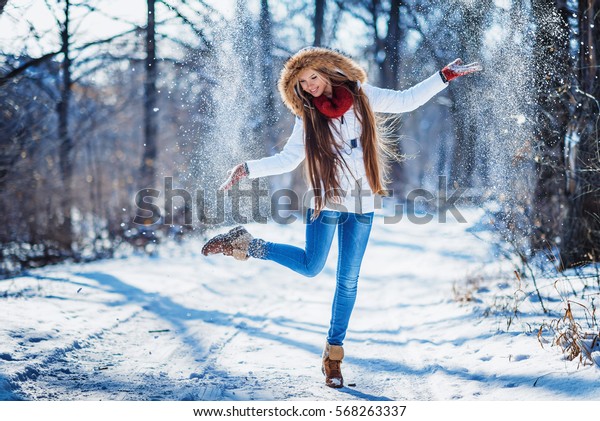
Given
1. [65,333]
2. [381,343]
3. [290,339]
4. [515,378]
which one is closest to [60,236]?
[65,333]

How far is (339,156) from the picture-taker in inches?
94.0

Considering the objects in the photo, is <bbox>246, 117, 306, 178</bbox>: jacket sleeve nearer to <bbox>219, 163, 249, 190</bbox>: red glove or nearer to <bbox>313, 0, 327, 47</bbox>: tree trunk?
<bbox>219, 163, 249, 190</bbox>: red glove

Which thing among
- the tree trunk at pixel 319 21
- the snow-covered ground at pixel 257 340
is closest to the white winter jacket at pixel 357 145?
the snow-covered ground at pixel 257 340

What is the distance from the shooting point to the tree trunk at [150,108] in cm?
421

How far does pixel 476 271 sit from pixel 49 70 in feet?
15.3

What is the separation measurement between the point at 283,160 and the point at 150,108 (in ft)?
15.7

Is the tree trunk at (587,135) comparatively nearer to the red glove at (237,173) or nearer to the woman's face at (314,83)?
the woman's face at (314,83)

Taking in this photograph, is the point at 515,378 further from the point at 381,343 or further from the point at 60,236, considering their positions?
the point at 60,236

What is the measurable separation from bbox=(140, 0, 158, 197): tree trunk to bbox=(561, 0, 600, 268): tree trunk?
329cm

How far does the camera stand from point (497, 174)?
447 centimetres

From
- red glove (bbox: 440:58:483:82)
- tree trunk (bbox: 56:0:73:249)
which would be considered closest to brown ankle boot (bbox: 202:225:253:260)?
red glove (bbox: 440:58:483:82)

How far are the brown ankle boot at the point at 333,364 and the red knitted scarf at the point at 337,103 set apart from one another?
Result: 111 cm

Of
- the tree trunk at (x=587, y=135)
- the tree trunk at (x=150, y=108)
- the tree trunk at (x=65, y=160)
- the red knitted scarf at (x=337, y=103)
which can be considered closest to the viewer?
the red knitted scarf at (x=337, y=103)

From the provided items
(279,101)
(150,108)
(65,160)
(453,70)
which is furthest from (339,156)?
(65,160)
